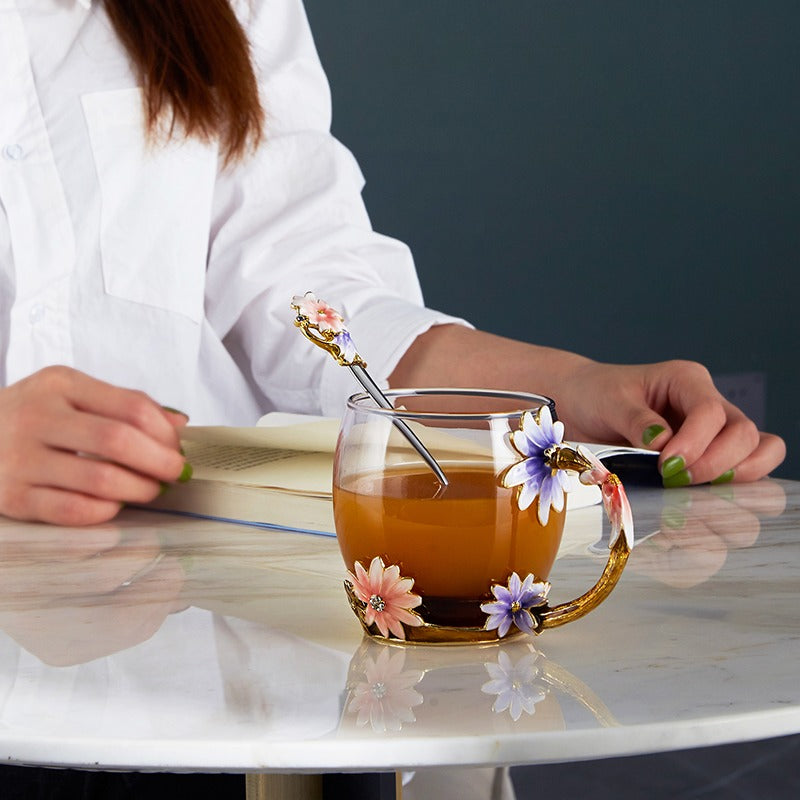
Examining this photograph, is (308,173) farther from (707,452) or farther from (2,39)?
(707,452)

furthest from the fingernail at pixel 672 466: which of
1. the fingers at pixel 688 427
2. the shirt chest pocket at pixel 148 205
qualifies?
the shirt chest pocket at pixel 148 205

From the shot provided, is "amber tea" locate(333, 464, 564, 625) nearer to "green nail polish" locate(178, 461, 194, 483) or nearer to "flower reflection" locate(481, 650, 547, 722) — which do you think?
"flower reflection" locate(481, 650, 547, 722)

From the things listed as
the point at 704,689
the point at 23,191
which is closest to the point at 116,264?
Result: the point at 23,191

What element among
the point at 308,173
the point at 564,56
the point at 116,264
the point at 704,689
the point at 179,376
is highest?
the point at 564,56

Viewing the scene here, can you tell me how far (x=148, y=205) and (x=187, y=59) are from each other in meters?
0.15

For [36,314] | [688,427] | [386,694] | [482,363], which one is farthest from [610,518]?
[36,314]

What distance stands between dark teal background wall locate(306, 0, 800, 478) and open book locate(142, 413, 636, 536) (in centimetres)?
166

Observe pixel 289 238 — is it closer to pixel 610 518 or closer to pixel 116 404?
pixel 116 404

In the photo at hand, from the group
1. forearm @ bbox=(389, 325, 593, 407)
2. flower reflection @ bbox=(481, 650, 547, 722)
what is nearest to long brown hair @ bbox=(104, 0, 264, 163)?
forearm @ bbox=(389, 325, 593, 407)

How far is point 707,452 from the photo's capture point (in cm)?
86

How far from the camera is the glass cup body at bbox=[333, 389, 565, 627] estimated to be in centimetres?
48

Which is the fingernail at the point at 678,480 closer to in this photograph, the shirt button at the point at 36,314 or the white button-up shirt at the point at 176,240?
the white button-up shirt at the point at 176,240

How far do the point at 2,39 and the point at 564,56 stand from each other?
1.65 m

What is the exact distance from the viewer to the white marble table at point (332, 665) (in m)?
0.39
